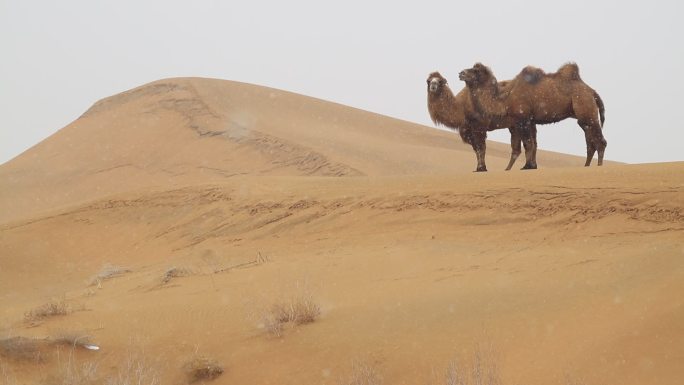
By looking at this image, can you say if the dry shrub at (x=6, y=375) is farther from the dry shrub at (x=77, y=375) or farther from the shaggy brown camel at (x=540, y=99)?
the shaggy brown camel at (x=540, y=99)

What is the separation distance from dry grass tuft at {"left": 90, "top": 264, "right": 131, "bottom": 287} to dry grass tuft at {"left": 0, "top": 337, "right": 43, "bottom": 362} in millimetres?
3960

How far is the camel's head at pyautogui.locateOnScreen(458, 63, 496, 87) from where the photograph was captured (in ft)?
46.3

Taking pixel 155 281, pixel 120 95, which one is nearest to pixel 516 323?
pixel 155 281

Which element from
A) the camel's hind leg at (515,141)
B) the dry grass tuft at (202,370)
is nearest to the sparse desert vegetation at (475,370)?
the dry grass tuft at (202,370)

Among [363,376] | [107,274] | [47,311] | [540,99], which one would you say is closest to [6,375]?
[47,311]

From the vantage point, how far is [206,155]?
28.5 meters

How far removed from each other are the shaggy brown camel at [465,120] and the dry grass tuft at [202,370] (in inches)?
354

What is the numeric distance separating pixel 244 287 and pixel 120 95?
108 feet

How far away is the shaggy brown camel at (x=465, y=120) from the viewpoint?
1413 centimetres

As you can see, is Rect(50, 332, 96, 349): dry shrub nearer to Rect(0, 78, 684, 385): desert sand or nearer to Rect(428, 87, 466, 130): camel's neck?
Rect(0, 78, 684, 385): desert sand

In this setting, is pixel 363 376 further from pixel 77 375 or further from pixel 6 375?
pixel 6 375

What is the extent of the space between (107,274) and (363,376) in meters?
7.41

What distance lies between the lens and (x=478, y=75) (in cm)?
1417

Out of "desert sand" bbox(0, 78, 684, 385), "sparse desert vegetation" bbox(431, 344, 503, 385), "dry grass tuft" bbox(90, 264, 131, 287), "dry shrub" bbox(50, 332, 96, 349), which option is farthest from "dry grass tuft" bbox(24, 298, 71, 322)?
"sparse desert vegetation" bbox(431, 344, 503, 385)
